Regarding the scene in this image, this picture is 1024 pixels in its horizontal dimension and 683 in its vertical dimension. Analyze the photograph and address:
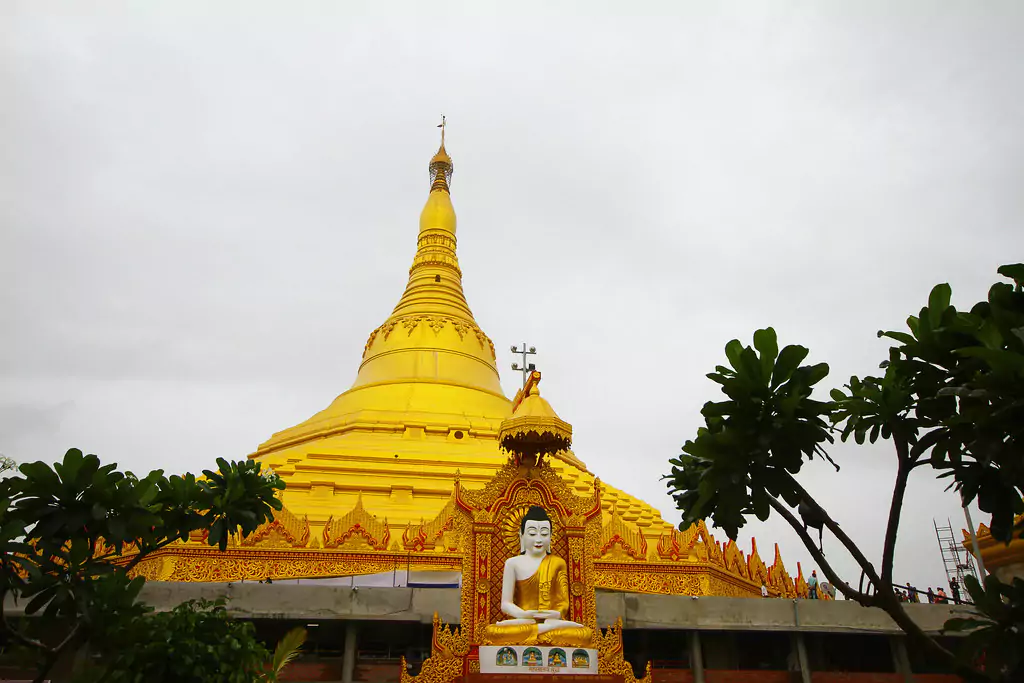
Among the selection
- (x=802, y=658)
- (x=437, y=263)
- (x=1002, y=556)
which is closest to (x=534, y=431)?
(x=802, y=658)

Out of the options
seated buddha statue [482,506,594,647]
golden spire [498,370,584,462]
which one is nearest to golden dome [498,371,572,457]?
golden spire [498,370,584,462]

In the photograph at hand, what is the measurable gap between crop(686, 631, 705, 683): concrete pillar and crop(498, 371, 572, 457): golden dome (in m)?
5.34

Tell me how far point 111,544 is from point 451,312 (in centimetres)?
2089

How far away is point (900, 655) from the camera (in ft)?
47.3

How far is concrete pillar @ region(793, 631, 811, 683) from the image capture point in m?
13.4

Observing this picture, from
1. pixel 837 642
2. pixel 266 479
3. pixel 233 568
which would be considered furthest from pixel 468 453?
pixel 266 479

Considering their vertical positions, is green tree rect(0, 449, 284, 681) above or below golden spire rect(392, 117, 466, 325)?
below

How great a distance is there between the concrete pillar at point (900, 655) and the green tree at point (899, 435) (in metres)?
10.4

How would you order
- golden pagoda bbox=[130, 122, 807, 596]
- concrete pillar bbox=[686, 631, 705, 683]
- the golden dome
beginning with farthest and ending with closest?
golden pagoda bbox=[130, 122, 807, 596] < concrete pillar bbox=[686, 631, 705, 683] < the golden dome

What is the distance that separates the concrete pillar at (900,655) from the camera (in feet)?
46.8

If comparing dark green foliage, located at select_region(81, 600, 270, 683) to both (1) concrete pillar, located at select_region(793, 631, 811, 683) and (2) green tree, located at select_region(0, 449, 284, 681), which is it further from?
(1) concrete pillar, located at select_region(793, 631, 811, 683)

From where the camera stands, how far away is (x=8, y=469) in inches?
664

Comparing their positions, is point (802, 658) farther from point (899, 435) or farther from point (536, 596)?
point (899, 435)

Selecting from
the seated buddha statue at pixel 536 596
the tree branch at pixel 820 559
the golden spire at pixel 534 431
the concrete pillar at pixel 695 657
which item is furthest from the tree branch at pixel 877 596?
the concrete pillar at pixel 695 657
